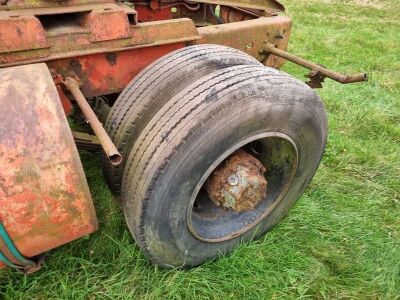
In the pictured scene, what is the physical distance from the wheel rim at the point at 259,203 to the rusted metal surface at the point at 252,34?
2.44ft

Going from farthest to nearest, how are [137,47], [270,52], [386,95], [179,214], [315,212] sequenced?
1. [386,95]
2. [270,52]
3. [315,212]
4. [137,47]
5. [179,214]

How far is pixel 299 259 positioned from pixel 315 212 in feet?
1.47

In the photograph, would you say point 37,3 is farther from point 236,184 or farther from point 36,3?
point 236,184

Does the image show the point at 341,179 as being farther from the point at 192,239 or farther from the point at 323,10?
the point at 323,10

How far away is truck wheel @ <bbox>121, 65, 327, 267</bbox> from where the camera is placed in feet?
5.65

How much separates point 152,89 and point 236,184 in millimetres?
639

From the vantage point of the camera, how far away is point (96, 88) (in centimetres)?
219

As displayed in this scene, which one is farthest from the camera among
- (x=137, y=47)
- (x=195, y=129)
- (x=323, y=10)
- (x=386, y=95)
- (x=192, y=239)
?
(x=323, y=10)

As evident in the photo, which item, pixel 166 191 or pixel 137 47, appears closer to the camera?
pixel 166 191

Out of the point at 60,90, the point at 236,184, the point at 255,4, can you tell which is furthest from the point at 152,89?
the point at 255,4

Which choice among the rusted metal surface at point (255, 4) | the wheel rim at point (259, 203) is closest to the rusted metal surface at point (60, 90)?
the wheel rim at point (259, 203)

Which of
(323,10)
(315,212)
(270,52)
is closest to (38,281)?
(315,212)

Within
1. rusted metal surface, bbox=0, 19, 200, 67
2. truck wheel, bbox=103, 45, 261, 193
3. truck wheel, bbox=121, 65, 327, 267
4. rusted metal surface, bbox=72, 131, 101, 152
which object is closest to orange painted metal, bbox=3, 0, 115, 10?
rusted metal surface, bbox=0, 19, 200, 67

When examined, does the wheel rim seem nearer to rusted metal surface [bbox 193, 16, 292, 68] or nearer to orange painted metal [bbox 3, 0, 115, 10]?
rusted metal surface [bbox 193, 16, 292, 68]
